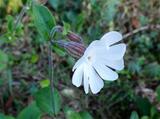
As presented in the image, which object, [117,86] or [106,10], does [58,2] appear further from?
[117,86]

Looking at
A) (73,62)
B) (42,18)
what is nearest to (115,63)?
(42,18)

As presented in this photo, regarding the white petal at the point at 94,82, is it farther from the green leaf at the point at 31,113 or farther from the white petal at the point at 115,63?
the green leaf at the point at 31,113

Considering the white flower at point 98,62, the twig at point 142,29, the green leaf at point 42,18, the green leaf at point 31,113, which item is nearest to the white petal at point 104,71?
the white flower at point 98,62

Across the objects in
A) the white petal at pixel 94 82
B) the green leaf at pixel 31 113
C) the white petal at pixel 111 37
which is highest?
the white petal at pixel 111 37

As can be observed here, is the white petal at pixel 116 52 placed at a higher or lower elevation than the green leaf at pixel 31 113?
higher

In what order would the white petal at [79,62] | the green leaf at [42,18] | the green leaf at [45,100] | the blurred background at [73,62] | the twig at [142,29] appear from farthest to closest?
the twig at [142,29] < the blurred background at [73,62] < the green leaf at [45,100] < the green leaf at [42,18] < the white petal at [79,62]

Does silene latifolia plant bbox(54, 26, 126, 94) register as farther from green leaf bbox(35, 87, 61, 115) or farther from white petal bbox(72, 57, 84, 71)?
green leaf bbox(35, 87, 61, 115)

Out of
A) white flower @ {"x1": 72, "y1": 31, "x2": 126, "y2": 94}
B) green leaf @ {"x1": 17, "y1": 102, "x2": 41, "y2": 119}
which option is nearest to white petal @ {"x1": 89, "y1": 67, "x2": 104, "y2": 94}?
white flower @ {"x1": 72, "y1": 31, "x2": 126, "y2": 94}
